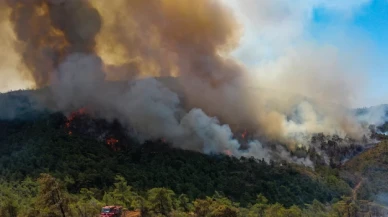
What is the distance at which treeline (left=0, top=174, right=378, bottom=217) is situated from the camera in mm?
41438

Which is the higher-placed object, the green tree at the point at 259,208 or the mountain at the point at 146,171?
the mountain at the point at 146,171

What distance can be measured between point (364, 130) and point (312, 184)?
188 ft

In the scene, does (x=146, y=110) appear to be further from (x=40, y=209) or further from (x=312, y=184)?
(x=40, y=209)

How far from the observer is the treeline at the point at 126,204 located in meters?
41.4

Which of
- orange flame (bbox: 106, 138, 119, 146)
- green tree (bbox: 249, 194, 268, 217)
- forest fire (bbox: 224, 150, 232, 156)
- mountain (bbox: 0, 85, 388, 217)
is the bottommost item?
green tree (bbox: 249, 194, 268, 217)

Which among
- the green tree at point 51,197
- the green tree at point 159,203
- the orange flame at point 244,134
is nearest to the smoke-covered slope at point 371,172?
the orange flame at point 244,134

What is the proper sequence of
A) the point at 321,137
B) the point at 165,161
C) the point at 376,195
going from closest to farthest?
the point at 376,195 → the point at 165,161 → the point at 321,137

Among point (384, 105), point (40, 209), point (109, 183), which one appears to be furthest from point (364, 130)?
point (40, 209)

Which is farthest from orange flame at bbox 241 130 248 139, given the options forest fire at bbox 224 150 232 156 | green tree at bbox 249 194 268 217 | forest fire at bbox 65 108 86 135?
forest fire at bbox 65 108 86 135

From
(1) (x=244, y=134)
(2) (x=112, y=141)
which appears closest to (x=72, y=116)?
(2) (x=112, y=141)

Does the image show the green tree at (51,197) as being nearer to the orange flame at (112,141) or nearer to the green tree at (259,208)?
the green tree at (259,208)

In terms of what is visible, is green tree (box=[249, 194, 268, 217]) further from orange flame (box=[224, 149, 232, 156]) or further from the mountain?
orange flame (box=[224, 149, 232, 156])

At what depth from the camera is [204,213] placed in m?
52.3

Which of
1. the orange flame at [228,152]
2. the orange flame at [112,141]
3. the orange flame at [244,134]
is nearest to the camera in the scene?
the orange flame at [228,152]
